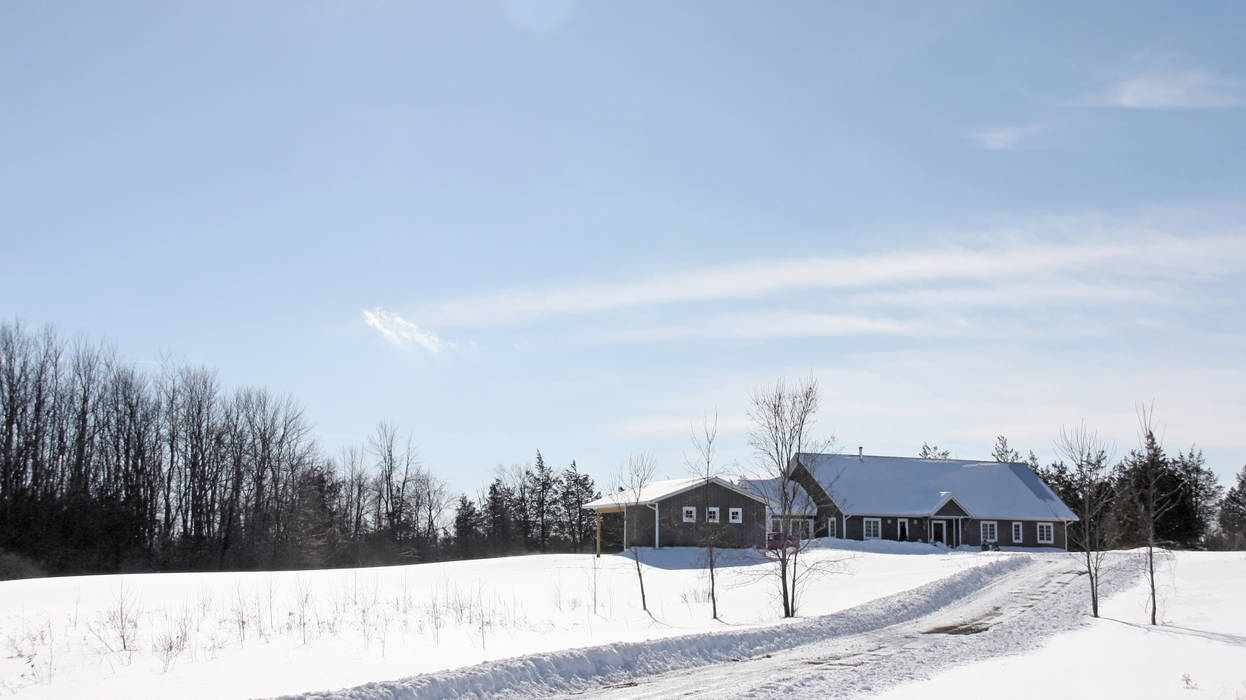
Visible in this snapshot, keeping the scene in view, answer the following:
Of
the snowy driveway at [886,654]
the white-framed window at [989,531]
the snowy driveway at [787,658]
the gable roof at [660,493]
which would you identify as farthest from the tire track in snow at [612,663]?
the white-framed window at [989,531]

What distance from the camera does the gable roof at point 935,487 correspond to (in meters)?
53.5

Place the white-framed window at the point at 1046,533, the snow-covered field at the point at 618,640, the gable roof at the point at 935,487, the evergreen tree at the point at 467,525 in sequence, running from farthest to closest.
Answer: the evergreen tree at the point at 467,525 → the white-framed window at the point at 1046,533 → the gable roof at the point at 935,487 → the snow-covered field at the point at 618,640

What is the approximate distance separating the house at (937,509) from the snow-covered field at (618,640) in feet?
77.7

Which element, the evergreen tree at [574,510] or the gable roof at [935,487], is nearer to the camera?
the gable roof at [935,487]

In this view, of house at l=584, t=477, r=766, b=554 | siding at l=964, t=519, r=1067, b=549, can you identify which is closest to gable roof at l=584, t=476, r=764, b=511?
house at l=584, t=477, r=766, b=554

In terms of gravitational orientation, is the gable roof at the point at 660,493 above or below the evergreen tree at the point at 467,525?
above

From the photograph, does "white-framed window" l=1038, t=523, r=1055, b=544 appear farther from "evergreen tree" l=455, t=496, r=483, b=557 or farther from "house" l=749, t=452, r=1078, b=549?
"evergreen tree" l=455, t=496, r=483, b=557

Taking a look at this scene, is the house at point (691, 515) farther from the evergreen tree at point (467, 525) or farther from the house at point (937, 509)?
the evergreen tree at point (467, 525)

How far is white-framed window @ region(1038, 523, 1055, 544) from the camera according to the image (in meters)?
54.6

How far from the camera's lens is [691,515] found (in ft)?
149

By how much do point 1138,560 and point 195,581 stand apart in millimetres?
35312

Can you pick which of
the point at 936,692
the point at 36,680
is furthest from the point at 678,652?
the point at 36,680

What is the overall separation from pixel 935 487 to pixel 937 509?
3638 mm

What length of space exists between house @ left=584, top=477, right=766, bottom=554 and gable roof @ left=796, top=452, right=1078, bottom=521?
24.6ft
